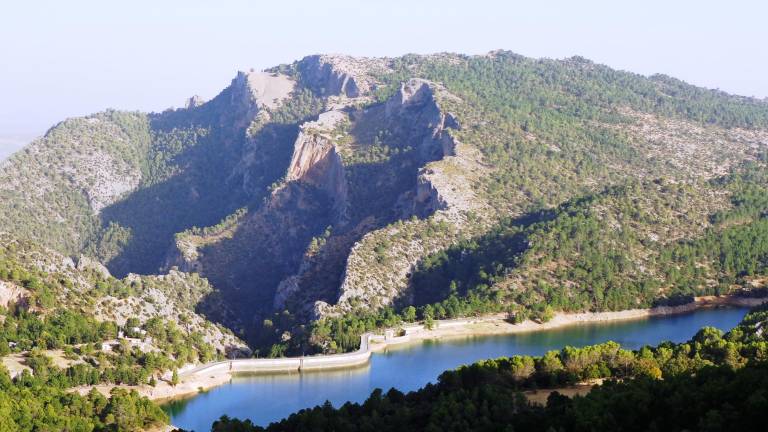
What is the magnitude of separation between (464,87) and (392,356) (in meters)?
98.4

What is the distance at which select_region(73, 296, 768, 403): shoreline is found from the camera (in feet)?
306

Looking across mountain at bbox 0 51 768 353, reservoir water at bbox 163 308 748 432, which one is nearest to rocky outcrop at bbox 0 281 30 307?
reservoir water at bbox 163 308 748 432

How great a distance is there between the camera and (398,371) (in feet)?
320

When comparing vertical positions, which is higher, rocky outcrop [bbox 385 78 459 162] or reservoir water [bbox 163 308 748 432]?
rocky outcrop [bbox 385 78 459 162]

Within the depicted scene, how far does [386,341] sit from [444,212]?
3437cm

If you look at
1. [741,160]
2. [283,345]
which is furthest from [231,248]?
[741,160]

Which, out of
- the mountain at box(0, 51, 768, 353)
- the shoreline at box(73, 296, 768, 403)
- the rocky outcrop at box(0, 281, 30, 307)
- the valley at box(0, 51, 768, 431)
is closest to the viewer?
the shoreline at box(73, 296, 768, 403)

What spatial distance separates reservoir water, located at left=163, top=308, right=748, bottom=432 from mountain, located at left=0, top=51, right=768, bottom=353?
6.34 m

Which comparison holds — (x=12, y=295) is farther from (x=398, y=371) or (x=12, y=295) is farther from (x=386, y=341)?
(x=386, y=341)

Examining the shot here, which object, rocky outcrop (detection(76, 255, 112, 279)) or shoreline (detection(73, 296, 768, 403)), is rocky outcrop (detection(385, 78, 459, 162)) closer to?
shoreline (detection(73, 296, 768, 403))

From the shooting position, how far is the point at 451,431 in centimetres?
6147

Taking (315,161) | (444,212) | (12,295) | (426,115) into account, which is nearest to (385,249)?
(444,212)

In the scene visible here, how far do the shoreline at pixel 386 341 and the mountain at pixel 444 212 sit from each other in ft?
6.12

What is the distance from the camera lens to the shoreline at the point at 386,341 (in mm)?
93312
